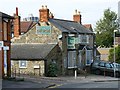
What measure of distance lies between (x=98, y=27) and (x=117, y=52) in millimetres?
22982

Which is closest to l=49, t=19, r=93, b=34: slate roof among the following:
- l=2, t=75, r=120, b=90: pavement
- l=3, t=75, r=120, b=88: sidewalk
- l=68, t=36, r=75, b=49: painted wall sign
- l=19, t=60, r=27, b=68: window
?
l=68, t=36, r=75, b=49: painted wall sign

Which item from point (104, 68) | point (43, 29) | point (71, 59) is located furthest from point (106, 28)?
point (43, 29)

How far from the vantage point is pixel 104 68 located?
50.9 metres

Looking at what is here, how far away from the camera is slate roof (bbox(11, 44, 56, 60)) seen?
145 ft

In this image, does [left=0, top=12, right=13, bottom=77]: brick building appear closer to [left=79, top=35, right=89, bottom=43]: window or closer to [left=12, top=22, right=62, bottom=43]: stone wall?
[left=12, top=22, right=62, bottom=43]: stone wall

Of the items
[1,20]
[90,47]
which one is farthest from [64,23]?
[1,20]

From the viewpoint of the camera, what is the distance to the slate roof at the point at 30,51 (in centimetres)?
4434

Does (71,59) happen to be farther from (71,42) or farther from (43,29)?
(43,29)

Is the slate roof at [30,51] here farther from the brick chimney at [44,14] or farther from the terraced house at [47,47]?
the brick chimney at [44,14]

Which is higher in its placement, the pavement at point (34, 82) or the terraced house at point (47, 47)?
the terraced house at point (47, 47)

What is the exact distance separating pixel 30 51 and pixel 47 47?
2.07 meters

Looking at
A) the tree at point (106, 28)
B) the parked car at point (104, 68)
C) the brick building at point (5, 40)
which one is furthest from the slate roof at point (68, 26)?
the tree at point (106, 28)

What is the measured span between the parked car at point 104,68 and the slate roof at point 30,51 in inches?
316

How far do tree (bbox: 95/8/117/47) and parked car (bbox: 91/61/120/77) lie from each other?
100 ft
